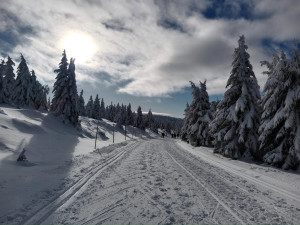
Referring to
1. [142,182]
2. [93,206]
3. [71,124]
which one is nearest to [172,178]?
[142,182]

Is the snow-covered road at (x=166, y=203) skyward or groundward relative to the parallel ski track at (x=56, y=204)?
skyward

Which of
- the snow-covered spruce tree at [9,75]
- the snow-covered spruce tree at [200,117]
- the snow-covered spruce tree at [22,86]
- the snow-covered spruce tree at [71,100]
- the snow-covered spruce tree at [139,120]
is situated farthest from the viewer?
the snow-covered spruce tree at [139,120]

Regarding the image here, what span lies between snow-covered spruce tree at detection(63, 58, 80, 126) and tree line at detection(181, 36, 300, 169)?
86.7 feet

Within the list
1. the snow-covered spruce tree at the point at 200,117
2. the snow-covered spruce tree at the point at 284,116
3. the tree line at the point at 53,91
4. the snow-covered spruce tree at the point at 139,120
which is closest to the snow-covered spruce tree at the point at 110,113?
the snow-covered spruce tree at the point at 139,120

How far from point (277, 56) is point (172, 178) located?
13.3 meters

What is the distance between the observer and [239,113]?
18.8 metres

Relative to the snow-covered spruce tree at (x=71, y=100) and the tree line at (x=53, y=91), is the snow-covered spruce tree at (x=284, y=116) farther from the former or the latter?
the snow-covered spruce tree at (x=71, y=100)

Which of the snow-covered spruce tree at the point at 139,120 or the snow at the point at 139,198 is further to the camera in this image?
the snow-covered spruce tree at the point at 139,120

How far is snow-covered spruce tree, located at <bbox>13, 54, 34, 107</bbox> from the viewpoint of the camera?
158ft

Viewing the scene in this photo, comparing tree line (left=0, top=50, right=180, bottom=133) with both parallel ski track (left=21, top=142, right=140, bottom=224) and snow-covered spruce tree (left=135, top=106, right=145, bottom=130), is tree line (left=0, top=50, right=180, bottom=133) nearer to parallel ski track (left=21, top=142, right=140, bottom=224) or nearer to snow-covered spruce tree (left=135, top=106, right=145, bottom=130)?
parallel ski track (left=21, top=142, right=140, bottom=224)

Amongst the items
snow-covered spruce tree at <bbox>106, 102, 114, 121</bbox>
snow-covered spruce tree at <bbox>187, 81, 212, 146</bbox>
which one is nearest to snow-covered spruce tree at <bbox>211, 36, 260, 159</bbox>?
snow-covered spruce tree at <bbox>187, 81, 212, 146</bbox>

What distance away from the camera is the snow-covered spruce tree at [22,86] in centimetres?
4812

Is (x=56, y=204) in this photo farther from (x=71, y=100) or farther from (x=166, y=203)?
(x=71, y=100)

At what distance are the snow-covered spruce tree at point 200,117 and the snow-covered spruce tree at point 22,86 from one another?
39467 millimetres
